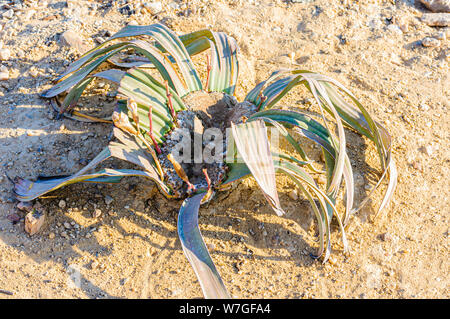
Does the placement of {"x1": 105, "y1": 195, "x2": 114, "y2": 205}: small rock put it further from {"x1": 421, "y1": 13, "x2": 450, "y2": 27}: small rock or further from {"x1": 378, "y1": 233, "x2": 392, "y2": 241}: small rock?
{"x1": 421, "y1": 13, "x2": 450, "y2": 27}: small rock

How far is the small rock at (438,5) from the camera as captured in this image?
2994 millimetres

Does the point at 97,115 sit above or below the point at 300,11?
below

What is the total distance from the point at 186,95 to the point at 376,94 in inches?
47.6

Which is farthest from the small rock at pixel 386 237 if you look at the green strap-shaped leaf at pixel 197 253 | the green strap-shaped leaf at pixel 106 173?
the green strap-shaped leaf at pixel 106 173

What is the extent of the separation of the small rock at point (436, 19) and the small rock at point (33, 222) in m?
2.84

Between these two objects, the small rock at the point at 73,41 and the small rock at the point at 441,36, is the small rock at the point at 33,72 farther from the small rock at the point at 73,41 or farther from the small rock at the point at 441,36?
the small rock at the point at 441,36

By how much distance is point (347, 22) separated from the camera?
9.62 ft

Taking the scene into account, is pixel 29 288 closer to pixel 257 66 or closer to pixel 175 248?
pixel 175 248

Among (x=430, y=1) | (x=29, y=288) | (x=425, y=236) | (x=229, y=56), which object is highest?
(x=430, y=1)

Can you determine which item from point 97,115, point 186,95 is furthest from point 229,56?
point 97,115

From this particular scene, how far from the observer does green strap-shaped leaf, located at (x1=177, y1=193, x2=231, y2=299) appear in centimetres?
149

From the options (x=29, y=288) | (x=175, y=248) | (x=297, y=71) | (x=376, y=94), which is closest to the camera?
(x=29, y=288)

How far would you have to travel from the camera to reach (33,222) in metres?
1.82

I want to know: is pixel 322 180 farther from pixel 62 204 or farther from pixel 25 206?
pixel 25 206
